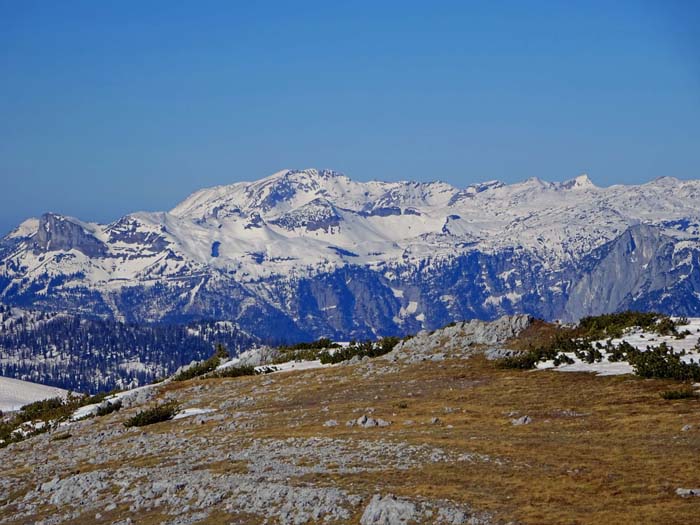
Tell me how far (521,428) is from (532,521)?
11442 millimetres

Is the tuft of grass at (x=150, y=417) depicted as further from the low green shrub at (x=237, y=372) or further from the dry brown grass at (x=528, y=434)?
the low green shrub at (x=237, y=372)

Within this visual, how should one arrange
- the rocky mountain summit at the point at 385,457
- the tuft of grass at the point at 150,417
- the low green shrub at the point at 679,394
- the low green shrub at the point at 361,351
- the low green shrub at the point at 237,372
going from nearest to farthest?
the rocky mountain summit at the point at 385,457 → the low green shrub at the point at 679,394 → the tuft of grass at the point at 150,417 → the low green shrub at the point at 237,372 → the low green shrub at the point at 361,351

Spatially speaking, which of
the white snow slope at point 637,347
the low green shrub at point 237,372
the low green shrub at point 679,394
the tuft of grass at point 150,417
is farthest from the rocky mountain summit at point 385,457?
the low green shrub at point 237,372

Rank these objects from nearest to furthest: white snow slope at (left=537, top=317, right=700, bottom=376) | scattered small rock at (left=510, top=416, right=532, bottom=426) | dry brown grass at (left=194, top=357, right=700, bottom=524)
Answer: dry brown grass at (left=194, top=357, right=700, bottom=524)
scattered small rock at (left=510, top=416, right=532, bottom=426)
white snow slope at (left=537, top=317, right=700, bottom=376)

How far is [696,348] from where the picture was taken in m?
50.0

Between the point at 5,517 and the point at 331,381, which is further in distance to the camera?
the point at 331,381

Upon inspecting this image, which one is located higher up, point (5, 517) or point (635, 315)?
point (635, 315)

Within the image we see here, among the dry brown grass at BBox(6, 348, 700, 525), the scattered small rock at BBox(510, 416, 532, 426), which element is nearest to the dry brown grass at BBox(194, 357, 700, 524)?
the dry brown grass at BBox(6, 348, 700, 525)

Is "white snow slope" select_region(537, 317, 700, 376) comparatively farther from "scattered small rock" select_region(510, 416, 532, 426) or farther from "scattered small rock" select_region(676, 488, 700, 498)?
"scattered small rock" select_region(676, 488, 700, 498)

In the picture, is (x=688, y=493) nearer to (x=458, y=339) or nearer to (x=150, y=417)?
(x=150, y=417)

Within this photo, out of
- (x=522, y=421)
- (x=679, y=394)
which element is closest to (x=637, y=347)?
(x=679, y=394)

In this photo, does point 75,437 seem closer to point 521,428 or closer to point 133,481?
point 133,481

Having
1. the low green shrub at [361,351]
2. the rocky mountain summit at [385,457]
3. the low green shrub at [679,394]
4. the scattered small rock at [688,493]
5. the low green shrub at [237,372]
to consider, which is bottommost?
the scattered small rock at [688,493]

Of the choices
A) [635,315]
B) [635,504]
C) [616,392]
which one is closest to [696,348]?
[616,392]
